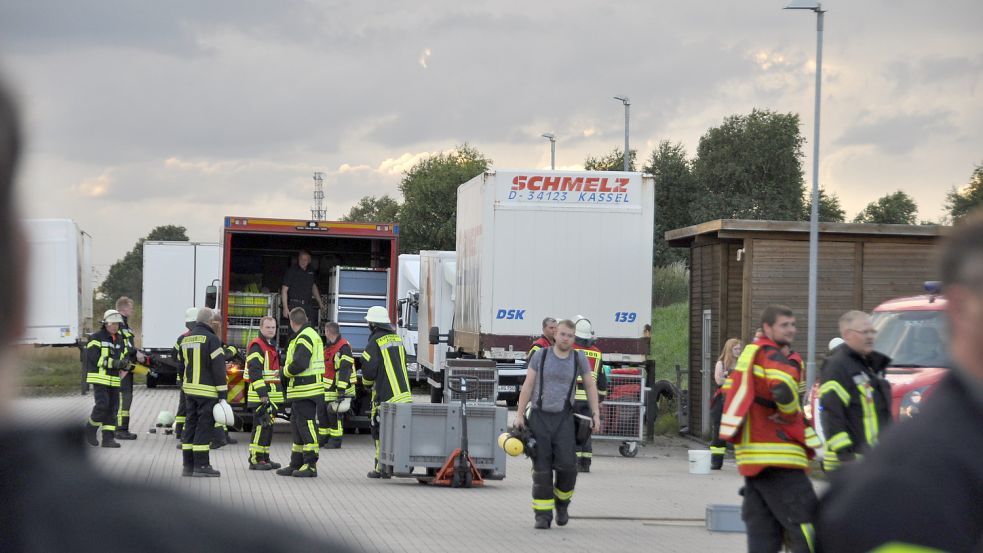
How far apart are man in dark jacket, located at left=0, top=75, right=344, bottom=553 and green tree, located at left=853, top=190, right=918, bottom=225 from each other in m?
89.0

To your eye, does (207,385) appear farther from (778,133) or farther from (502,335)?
(778,133)

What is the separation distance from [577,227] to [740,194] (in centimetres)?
6979

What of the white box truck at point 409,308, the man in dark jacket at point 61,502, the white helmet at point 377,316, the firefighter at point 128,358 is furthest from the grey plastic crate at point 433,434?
the white box truck at point 409,308

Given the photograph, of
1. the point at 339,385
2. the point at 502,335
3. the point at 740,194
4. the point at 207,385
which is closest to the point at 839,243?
the point at 502,335

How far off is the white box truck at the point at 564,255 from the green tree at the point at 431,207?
60011mm

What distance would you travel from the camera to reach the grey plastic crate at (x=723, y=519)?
39.2ft

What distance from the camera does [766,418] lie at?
8422 mm

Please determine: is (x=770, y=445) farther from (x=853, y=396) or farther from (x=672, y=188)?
(x=672, y=188)

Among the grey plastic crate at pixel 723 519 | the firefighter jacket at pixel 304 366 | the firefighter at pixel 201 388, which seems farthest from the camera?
the firefighter jacket at pixel 304 366

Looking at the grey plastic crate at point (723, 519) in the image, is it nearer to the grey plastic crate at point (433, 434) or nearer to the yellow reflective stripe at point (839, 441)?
the yellow reflective stripe at point (839, 441)

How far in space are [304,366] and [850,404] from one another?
8.72 metres

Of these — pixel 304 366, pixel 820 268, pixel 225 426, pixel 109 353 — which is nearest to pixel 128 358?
pixel 109 353

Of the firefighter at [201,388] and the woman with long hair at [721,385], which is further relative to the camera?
the woman with long hair at [721,385]

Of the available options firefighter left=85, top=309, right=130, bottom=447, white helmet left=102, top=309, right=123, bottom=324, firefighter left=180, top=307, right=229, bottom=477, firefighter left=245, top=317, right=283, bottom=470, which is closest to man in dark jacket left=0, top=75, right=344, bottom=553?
firefighter left=180, top=307, right=229, bottom=477
